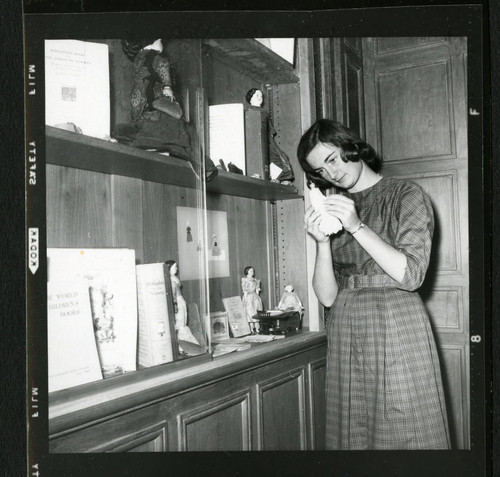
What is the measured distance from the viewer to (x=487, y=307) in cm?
106

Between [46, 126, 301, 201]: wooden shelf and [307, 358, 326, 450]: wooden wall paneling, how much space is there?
0.65 meters

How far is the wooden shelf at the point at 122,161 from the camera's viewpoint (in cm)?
100

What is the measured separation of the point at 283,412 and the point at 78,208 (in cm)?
83

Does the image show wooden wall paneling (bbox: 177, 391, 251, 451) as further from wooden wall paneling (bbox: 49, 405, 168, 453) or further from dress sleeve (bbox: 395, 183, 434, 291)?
dress sleeve (bbox: 395, 183, 434, 291)

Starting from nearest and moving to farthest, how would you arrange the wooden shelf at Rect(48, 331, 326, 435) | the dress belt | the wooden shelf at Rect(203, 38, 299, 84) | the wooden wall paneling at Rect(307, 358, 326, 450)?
1. the wooden shelf at Rect(48, 331, 326, 435)
2. the dress belt
3. the wooden shelf at Rect(203, 38, 299, 84)
4. the wooden wall paneling at Rect(307, 358, 326, 450)

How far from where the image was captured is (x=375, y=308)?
1320 millimetres

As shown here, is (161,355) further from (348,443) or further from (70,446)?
(348,443)

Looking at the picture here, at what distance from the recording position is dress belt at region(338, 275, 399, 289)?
1.32m

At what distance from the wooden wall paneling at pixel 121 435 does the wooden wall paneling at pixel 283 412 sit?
0.41m

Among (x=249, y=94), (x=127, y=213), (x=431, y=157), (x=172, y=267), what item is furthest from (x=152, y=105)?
(x=431, y=157)

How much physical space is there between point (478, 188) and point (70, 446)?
0.95 m

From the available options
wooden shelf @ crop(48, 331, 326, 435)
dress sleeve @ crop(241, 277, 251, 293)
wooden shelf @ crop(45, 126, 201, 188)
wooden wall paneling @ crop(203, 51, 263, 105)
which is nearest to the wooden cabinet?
wooden shelf @ crop(48, 331, 326, 435)

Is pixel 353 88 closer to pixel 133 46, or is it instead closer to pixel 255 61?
pixel 255 61

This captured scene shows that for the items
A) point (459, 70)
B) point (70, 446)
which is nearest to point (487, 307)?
point (459, 70)
